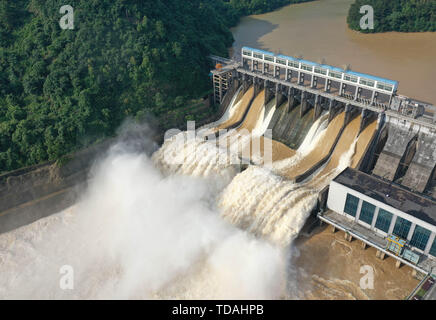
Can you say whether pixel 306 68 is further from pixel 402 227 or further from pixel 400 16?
pixel 400 16

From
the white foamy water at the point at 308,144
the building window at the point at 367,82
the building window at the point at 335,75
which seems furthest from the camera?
the white foamy water at the point at 308,144

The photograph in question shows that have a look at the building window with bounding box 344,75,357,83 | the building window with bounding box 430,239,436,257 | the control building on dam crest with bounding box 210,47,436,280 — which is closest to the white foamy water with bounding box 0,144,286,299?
the control building on dam crest with bounding box 210,47,436,280

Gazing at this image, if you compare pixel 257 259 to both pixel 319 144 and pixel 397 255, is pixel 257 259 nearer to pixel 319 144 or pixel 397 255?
pixel 397 255

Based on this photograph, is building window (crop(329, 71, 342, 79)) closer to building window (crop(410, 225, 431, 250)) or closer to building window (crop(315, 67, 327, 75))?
building window (crop(315, 67, 327, 75))

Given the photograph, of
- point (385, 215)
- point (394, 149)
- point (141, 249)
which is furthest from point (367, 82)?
point (141, 249)

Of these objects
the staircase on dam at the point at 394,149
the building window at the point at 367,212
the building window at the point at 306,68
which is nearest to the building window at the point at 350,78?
the building window at the point at 306,68

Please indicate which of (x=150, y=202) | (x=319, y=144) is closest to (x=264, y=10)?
(x=319, y=144)

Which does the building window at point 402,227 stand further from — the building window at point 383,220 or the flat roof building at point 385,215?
the building window at point 383,220
